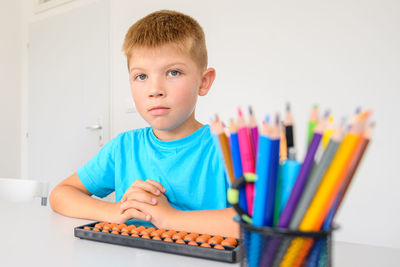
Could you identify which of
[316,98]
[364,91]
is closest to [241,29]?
[316,98]

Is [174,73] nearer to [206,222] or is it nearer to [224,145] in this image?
[206,222]

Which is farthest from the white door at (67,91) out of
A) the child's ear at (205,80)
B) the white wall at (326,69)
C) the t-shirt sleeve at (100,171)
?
the child's ear at (205,80)

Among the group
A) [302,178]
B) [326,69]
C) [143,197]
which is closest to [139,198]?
[143,197]

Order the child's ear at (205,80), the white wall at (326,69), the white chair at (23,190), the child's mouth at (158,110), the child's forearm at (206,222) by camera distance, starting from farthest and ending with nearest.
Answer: the white wall at (326,69) → the white chair at (23,190) → the child's ear at (205,80) → the child's mouth at (158,110) → the child's forearm at (206,222)

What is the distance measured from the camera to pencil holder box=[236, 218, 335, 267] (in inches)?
10.6

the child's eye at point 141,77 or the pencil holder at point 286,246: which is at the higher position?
the child's eye at point 141,77

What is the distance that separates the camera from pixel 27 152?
3365 mm

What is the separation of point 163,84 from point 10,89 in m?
3.19

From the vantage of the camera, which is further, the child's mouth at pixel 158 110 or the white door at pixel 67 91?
the white door at pixel 67 91

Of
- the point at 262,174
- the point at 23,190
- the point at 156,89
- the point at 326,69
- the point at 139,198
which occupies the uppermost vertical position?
the point at 326,69

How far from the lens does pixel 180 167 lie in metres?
0.89

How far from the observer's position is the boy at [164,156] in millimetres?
674

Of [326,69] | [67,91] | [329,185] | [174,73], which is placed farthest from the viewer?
[67,91]

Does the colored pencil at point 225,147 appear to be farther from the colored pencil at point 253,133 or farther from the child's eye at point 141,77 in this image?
the child's eye at point 141,77
